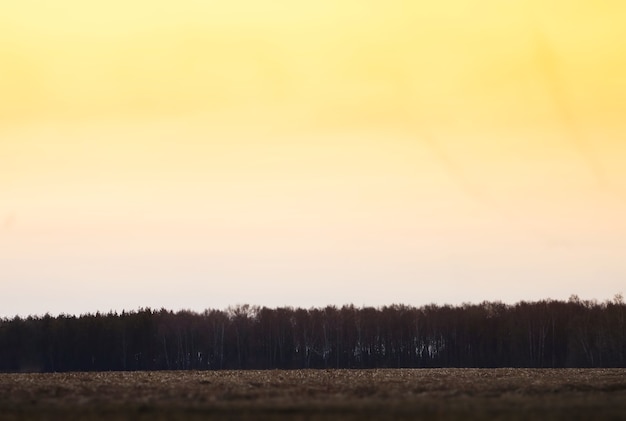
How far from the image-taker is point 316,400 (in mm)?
55188

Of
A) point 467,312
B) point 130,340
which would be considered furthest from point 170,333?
point 467,312

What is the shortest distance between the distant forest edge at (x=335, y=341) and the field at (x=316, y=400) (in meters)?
90.3

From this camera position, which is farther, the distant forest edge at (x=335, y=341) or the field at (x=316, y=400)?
the distant forest edge at (x=335, y=341)

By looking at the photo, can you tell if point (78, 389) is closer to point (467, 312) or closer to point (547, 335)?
point (547, 335)

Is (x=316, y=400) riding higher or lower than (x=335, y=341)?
lower

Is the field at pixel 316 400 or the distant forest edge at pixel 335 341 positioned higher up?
the distant forest edge at pixel 335 341

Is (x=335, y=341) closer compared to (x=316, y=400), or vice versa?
(x=316, y=400)

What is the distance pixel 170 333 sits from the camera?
7018 inches

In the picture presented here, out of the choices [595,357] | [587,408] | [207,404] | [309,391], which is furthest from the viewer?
[595,357]

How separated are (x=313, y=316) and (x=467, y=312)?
2679 cm

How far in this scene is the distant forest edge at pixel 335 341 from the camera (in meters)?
162

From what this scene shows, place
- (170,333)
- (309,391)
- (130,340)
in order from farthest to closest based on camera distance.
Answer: (170,333), (130,340), (309,391)

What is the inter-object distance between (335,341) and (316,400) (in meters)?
121

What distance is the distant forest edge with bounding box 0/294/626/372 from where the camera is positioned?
162m
